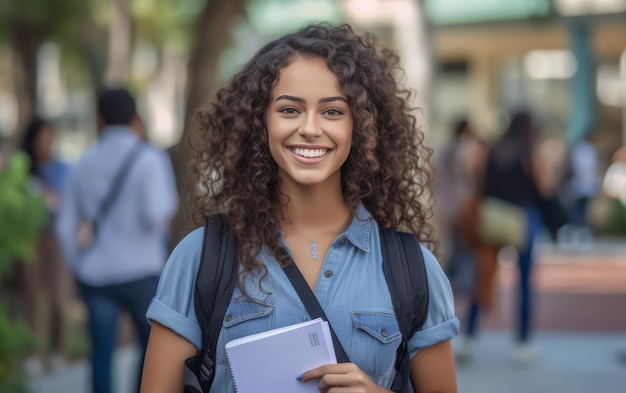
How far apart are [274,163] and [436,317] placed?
21.3 inches

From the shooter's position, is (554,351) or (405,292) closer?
(405,292)

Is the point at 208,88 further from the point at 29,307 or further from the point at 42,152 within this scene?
the point at 29,307

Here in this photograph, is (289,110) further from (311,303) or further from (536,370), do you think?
(536,370)

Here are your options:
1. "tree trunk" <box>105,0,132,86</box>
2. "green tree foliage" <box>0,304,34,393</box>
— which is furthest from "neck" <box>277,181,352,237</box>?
"tree trunk" <box>105,0,132,86</box>

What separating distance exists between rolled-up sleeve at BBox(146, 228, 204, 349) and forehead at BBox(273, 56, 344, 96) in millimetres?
434

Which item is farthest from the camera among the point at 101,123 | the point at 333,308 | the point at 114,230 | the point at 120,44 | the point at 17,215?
the point at 120,44

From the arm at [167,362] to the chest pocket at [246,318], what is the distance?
3.8 inches

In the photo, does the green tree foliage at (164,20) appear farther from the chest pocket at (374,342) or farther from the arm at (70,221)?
the chest pocket at (374,342)

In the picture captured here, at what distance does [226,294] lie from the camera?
2410mm

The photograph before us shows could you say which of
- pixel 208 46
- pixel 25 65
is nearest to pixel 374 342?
pixel 208 46

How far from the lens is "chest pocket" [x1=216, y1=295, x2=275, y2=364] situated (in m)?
2.39

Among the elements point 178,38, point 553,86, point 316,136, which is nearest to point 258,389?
point 316,136

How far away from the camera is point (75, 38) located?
934 inches

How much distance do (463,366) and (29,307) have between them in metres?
3.38
